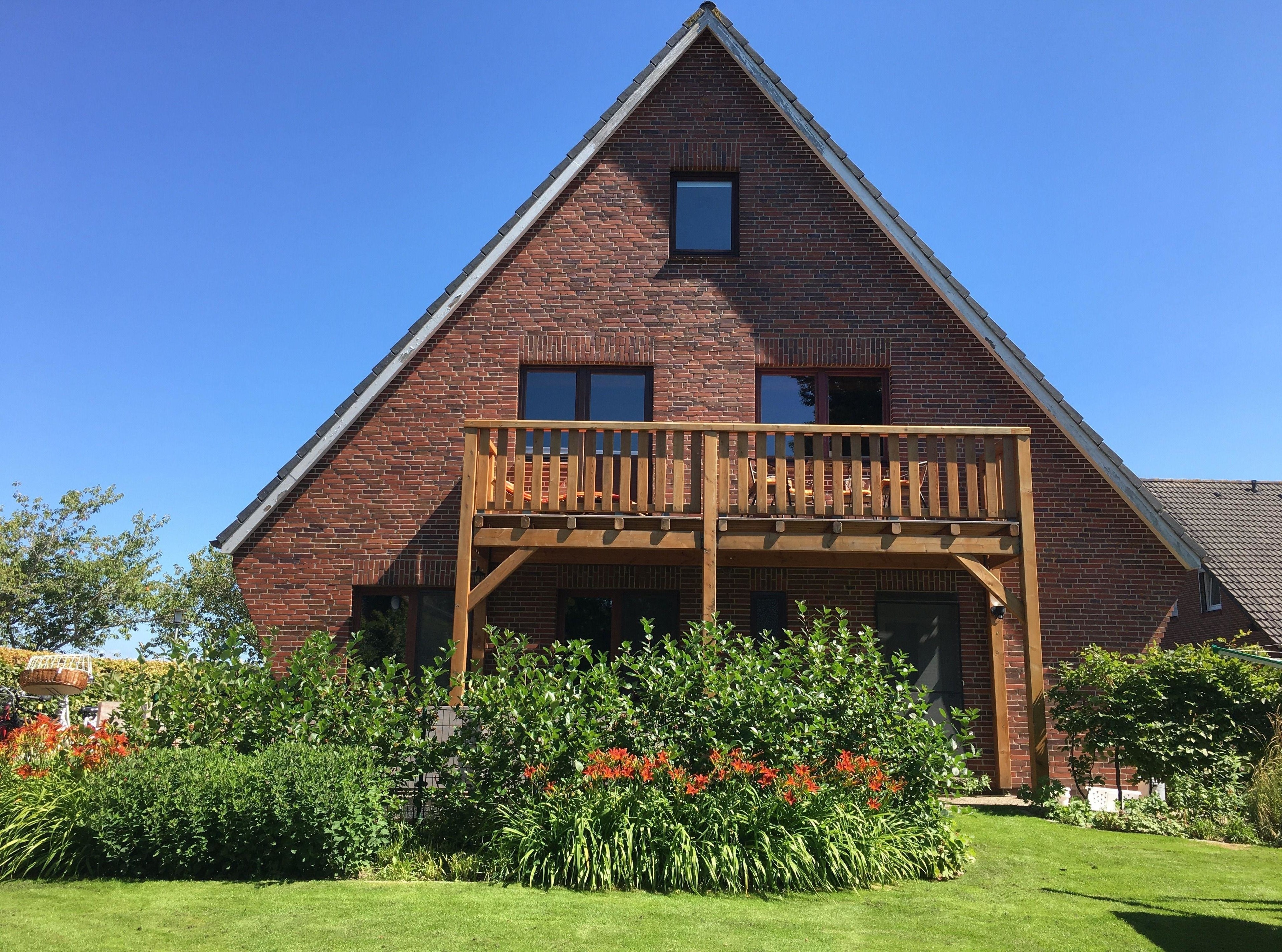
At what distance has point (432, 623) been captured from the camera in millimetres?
13133

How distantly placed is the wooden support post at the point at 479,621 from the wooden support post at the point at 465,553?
0.29m

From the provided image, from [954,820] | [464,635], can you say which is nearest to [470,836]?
[464,635]

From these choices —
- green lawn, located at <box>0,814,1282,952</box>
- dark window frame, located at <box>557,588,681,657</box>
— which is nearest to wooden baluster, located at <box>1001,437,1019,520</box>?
dark window frame, located at <box>557,588,681,657</box>

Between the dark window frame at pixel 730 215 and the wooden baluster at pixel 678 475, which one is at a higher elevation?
the dark window frame at pixel 730 215

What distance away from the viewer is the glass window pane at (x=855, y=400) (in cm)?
1374

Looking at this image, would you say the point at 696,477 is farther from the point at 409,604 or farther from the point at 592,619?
the point at 409,604

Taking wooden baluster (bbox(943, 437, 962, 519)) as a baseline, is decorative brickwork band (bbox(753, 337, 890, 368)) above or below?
above

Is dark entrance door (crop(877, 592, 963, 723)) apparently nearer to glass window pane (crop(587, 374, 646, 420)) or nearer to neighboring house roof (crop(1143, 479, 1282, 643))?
glass window pane (crop(587, 374, 646, 420))

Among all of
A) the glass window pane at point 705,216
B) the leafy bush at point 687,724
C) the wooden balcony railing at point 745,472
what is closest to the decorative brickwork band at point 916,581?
the wooden balcony railing at point 745,472

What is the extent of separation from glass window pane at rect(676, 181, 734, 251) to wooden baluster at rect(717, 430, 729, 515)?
3895 millimetres

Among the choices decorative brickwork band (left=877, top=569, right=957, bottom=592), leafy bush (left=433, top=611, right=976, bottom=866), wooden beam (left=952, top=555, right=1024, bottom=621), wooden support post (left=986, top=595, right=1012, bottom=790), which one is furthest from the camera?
decorative brickwork band (left=877, top=569, right=957, bottom=592)

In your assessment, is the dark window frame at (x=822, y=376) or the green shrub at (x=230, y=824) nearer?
the green shrub at (x=230, y=824)

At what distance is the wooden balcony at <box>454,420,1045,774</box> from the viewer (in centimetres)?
1118

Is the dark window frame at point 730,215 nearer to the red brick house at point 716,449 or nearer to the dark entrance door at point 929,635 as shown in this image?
the red brick house at point 716,449
